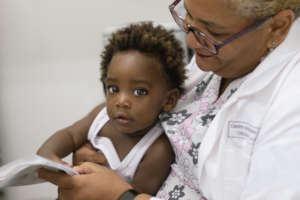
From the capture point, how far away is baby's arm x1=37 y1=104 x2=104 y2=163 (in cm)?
126

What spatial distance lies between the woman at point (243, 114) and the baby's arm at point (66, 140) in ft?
0.97

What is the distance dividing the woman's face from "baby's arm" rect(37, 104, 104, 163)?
66 cm

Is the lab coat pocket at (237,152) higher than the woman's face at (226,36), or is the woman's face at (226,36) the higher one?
the woman's face at (226,36)

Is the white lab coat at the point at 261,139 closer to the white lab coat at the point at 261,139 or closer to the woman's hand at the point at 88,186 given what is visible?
the white lab coat at the point at 261,139

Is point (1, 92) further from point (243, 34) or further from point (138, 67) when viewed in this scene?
point (243, 34)

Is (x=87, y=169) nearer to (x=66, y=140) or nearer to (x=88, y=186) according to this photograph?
(x=88, y=186)

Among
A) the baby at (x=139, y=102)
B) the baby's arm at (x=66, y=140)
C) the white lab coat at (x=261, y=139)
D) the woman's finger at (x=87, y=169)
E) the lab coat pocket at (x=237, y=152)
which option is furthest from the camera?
the baby's arm at (x=66, y=140)

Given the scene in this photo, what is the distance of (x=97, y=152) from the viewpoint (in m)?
1.29

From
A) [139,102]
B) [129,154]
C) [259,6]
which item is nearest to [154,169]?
[129,154]

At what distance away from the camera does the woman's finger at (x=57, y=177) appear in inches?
37.7

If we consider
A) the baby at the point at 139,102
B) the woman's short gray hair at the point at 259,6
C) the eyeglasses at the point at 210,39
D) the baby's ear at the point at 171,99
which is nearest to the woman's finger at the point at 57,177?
the baby at the point at 139,102

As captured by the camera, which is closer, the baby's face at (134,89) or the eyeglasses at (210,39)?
the eyeglasses at (210,39)

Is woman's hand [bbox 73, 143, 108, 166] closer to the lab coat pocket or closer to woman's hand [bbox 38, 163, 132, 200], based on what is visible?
woman's hand [bbox 38, 163, 132, 200]

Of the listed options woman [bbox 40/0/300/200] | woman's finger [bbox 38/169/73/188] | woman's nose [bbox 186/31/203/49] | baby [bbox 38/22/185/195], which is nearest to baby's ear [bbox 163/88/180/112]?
baby [bbox 38/22/185/195]
